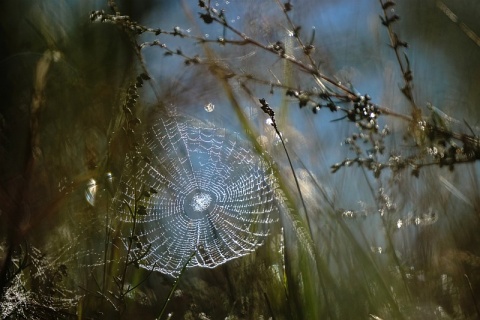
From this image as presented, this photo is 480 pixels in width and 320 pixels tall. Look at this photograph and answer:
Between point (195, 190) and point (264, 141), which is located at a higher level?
point (264, 141)

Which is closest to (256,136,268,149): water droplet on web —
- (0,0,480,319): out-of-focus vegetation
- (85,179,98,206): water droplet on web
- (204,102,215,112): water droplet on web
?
(0,0,480,319): out-of-focus vegetation

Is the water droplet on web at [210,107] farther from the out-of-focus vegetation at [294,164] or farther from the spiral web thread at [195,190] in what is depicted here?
the spiral web thread at [195,190]

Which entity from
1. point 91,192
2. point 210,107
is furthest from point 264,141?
point 210,107

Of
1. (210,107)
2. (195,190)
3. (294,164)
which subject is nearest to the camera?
(294,164)

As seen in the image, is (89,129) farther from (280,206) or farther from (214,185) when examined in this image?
(214,185)

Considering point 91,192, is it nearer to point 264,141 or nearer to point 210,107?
point 264,141

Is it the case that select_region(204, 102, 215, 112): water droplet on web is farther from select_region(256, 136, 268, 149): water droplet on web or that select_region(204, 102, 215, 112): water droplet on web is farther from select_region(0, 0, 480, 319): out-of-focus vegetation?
select_region(256, 136, 268, 149): water droplet on web

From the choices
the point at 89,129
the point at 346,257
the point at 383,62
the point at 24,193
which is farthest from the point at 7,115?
the point at 346,257
